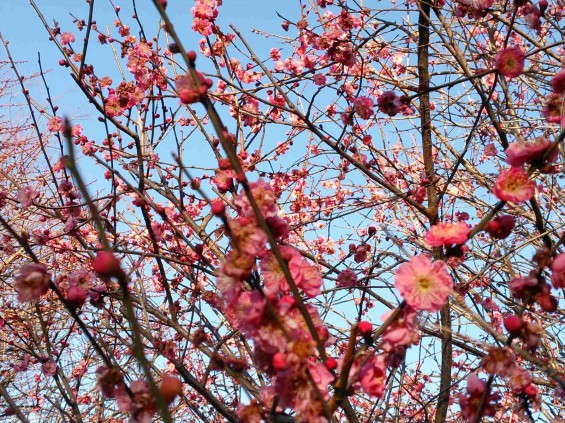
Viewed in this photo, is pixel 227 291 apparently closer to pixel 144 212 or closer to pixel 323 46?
pixel 144 212

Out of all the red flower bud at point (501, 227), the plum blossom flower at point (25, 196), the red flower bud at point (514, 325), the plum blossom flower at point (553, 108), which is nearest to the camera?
the red flower bud at point (514, 325)

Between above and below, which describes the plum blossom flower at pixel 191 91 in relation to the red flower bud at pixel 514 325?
above

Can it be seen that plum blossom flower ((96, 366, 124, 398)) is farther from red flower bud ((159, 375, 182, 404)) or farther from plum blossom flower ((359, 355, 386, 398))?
plum blossom flower ((359, 355, 386, 398))

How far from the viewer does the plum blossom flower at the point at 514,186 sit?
1.31 metres

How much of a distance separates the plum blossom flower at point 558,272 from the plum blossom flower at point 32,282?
1.20 meters

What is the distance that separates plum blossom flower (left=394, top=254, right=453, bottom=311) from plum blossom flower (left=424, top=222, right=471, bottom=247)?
65 millimetres

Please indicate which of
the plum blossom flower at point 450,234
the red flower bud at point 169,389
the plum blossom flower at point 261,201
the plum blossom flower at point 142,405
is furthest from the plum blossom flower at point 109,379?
the plum blossom flower at point 450,234

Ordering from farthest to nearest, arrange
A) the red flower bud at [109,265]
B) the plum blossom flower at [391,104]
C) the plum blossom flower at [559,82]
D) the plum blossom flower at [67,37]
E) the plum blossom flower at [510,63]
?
the plum blossom flower at [67,37] < the plum blossom flower at [391,104] < the plum blossom flower at [510,63] < the plum blossom flower at [559,82] < the red flower bud at [109,265]

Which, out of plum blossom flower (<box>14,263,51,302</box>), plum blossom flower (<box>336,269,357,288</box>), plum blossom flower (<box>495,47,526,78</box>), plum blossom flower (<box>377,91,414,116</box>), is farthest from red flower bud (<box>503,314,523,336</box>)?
plum blossom flower (<box>336,269,357,288</box>)

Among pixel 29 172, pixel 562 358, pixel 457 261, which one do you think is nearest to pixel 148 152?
pixel 457 261

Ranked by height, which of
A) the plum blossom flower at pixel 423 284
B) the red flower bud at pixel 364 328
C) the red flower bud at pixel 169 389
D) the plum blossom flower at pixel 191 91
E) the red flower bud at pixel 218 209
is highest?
the plum blossom flower at pixel 191 91

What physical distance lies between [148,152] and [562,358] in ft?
10.1

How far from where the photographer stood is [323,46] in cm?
343

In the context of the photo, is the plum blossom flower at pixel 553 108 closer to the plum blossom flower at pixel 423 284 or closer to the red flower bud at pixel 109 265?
the plum blossom flower at pixel 423 284
